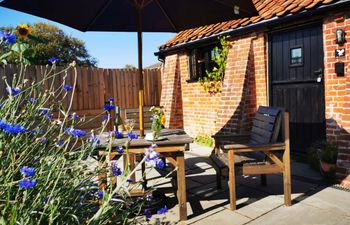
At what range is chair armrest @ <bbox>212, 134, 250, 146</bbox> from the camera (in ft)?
13.9

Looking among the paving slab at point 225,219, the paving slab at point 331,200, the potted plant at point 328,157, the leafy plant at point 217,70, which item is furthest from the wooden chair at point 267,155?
the leafy plant at point 217,70

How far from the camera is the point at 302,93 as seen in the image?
219 inches

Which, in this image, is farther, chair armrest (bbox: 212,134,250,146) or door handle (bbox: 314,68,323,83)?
door handle (bbox: 314,68,323,83)

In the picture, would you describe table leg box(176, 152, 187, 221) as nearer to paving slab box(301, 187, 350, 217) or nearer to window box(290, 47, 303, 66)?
paving slab box(301, 187, 350, 217)

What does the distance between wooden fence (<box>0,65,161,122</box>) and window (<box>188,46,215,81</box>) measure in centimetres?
210

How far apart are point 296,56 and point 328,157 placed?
2057mm

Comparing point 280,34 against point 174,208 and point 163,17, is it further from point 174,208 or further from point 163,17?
point 174,208

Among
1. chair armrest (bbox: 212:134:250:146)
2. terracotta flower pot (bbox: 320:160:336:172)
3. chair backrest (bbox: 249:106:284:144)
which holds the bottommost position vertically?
terracotta flower pot (bbox: 320:160:336:172)

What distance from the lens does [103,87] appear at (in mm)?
9195

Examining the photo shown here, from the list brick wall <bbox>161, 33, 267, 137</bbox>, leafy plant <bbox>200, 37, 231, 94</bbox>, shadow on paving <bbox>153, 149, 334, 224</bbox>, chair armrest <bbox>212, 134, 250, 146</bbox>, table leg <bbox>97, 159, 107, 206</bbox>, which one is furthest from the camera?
leafy plant <bbox>200, 37, 231, 94</bbox>

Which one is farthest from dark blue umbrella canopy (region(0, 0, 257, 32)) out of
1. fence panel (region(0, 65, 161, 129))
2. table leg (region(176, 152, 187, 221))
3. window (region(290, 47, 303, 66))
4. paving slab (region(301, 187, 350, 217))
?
fence panel (region(0, 65, 161, 129))

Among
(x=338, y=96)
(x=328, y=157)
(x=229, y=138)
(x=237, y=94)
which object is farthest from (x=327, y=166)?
(x=237, y=94)

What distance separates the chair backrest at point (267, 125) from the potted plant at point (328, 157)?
1.10 m

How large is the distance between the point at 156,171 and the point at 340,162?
2.85 meters
